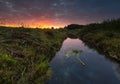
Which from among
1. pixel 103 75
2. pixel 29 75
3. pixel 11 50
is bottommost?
pixel 103 75

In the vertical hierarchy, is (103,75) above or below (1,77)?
below

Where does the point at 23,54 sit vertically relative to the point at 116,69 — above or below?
above

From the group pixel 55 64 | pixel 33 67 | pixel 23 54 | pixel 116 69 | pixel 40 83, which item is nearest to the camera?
pixel 40 83

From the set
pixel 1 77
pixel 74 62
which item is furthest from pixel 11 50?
pixel 74 62

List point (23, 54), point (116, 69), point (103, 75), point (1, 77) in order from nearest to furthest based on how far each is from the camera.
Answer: point (1, 77) → point (23, 54) → point (103, 75) → point (116, 69)

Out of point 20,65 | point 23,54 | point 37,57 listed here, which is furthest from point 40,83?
point 37,57

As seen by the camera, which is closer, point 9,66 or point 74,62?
point 9,66

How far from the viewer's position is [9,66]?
9844 millimetres

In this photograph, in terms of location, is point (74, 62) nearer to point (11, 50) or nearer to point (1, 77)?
point (11, 50)

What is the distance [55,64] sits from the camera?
653 inches

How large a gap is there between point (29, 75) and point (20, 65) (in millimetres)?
1284

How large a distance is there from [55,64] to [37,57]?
3.11 metres

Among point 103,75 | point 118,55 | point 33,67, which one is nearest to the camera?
point 33,67

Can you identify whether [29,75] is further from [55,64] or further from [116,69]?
[116,69]
